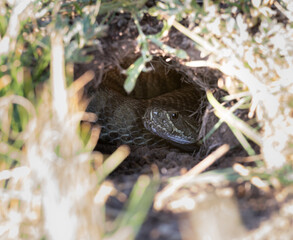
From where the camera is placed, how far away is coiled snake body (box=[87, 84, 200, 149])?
3.11 m

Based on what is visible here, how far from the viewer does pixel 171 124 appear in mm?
3191

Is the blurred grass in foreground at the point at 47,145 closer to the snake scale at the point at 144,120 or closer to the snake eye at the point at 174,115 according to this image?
the snake scale at the point at 144,120

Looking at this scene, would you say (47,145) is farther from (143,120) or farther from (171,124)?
(143,120)

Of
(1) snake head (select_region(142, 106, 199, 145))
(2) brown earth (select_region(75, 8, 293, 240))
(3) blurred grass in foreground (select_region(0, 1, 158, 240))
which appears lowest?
(1) snake head (select_region(142, 106, 199, 145))

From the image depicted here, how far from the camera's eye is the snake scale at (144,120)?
3107 millimetres

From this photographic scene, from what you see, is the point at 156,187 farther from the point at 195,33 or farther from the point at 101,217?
the point at 195,33

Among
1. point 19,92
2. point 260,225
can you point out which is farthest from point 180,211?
point 19,92

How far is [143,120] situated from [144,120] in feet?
0.08

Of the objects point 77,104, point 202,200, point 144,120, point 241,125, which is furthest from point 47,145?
point 144,120

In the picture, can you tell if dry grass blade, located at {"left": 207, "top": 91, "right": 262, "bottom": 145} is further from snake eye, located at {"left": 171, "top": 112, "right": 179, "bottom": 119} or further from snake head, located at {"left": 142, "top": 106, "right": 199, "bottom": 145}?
snake eye, located at {"left": 171, "top": 112, "right": 179, "bottom": 119}

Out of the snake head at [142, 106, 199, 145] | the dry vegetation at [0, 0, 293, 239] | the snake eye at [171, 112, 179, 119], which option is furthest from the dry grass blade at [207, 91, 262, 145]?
the snake eye at [171, 112, 179, 119]

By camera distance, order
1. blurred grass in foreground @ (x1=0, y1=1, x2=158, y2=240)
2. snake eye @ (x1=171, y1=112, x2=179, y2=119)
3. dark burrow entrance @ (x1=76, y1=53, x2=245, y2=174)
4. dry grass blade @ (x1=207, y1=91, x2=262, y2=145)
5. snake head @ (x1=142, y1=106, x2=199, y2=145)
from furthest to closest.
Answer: snake eye @ (x1=171, y1=112, x2=179, y2=119) → snake head @ (x1=142, y1=106, x2=199, y2=145) → dark burrow entrance @ (x1=76, y1=53, x2=245, y2=174) → dry grass blade @ (x1=207, y1=91, x2=262, y2=145) → blurred grass in foreground @ (x1=0, y1=1, x2=158, y2=240)

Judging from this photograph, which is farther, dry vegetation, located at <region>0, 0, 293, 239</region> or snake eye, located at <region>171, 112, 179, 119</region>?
snake eye, located at <region>171, 112, 179, 119</region>

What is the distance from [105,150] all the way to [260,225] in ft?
5.30
